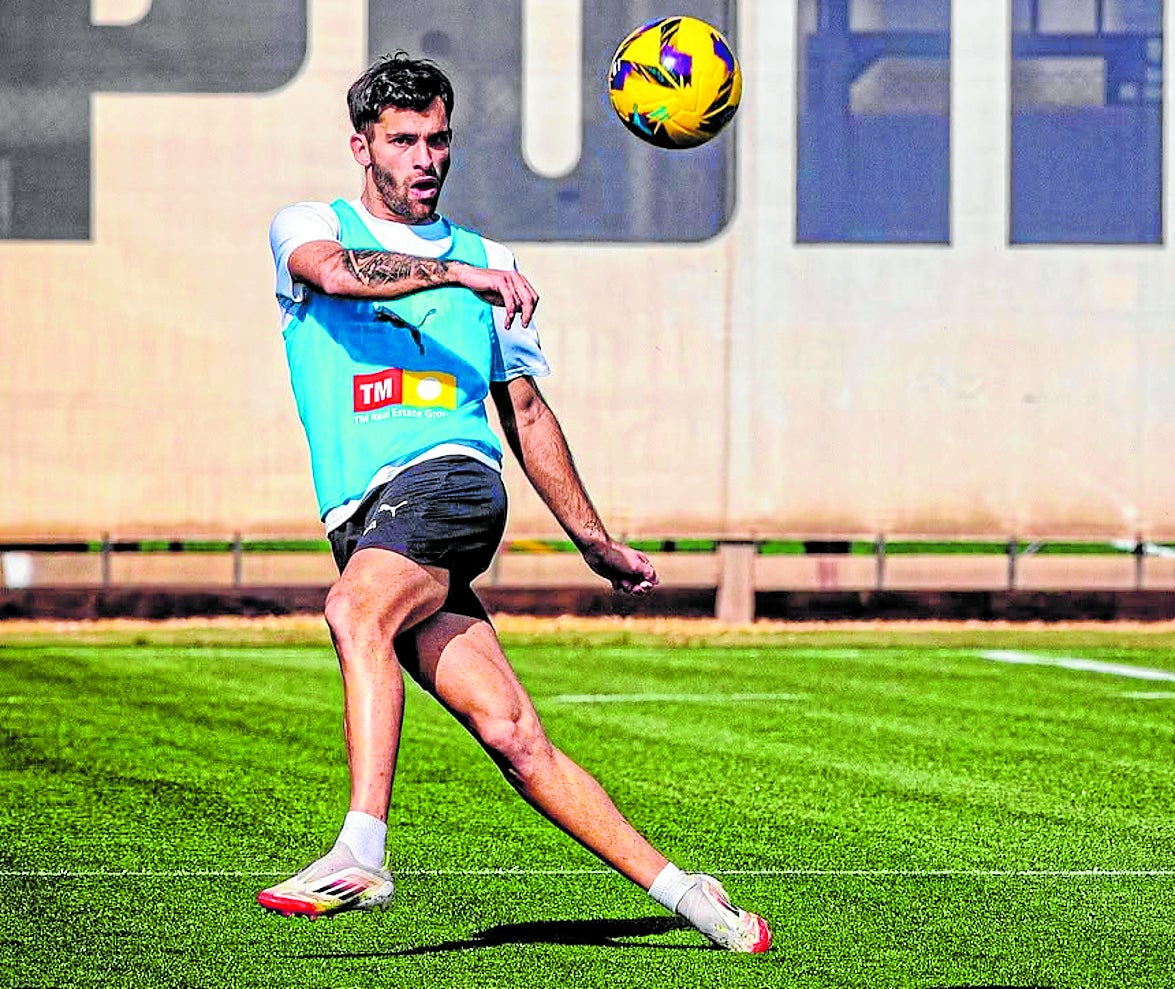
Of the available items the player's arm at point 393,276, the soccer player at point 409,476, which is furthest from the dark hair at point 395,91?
the player's arm at point 393,276

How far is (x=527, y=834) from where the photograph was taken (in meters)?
8.98

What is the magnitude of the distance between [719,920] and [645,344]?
52.1ft

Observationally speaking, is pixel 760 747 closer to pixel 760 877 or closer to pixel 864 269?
pixel 760 877

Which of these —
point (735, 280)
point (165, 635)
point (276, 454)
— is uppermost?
point (735, 280)

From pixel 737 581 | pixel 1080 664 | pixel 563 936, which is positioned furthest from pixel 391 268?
pixel 737 581

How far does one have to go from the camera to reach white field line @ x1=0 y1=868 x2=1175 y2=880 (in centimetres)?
787

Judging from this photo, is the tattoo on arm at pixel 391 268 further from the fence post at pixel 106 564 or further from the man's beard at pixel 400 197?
the fence post at pixel 106 564

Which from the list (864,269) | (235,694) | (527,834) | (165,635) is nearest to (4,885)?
(527,834)

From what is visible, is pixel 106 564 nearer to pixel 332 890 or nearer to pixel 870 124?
pixel 870 124

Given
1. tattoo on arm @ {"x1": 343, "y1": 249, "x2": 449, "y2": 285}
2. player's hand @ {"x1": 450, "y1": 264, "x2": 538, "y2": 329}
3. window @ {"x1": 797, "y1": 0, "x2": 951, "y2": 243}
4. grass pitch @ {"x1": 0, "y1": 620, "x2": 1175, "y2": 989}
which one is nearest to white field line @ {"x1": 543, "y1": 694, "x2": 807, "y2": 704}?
grass pitch @ {"x1": 0, "y1": 620, "x2": 1175, "y2": 989}

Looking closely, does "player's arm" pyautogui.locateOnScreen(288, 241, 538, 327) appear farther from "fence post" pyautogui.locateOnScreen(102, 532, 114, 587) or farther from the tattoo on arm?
"fence post" pyautogui.locateOnScreen(102, 532, 114, 587)

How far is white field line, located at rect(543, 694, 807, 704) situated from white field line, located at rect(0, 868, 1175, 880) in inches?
260

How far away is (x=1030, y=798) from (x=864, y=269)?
1205cm

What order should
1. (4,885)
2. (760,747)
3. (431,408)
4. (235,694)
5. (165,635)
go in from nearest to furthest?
(431,408), (4,885), (760,747), (235,694), (165,635)
